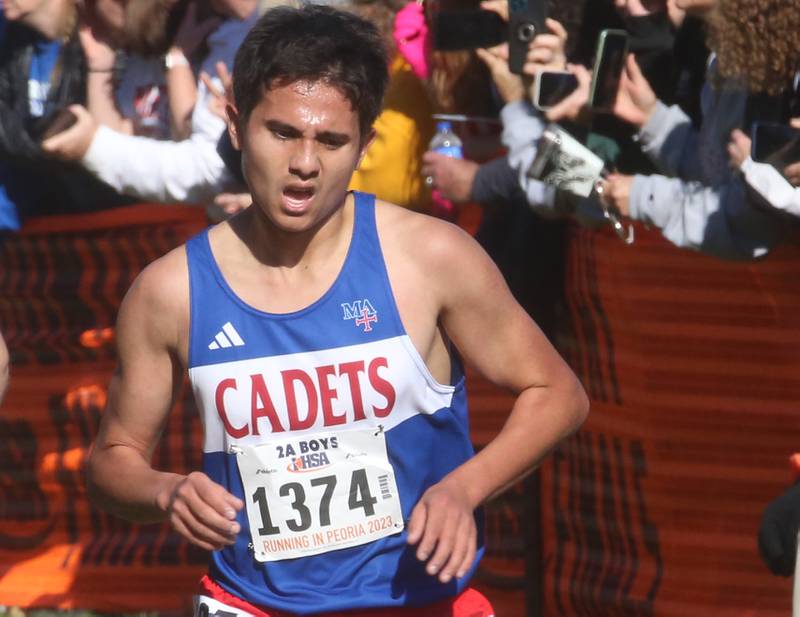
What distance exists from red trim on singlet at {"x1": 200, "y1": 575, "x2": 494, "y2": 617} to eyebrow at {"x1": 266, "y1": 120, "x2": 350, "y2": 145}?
105 centimetres

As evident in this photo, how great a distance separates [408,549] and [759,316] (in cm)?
184

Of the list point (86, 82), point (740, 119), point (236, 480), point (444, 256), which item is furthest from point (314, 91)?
point (86, 82)

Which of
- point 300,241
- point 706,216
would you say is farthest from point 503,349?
point 706,216

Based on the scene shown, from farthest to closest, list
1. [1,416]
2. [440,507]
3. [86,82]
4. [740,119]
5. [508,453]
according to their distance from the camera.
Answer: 1. [1,416]
2. [86,82]
3. [740,119]
4. [508,453]
5. [440,507]

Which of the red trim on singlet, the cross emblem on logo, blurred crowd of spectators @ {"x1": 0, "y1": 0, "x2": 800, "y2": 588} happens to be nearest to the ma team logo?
the cross emblem on logo

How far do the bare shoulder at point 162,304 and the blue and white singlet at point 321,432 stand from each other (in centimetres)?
3

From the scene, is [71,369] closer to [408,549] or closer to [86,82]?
[86,82]

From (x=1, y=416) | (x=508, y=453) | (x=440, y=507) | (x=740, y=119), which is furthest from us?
(x=1, y=416)

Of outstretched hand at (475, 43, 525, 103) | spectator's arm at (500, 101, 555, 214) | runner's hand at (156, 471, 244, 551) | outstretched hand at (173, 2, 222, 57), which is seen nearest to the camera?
runner's hand at (156, 471, 244, 551)

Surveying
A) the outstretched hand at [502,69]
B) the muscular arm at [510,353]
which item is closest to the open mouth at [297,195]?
the muscular arm at [510,353]

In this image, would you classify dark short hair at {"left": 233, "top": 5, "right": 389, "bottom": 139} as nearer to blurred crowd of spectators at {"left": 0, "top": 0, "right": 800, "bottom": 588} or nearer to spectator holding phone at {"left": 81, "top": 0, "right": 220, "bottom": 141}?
blurred crowd of spectators at {"left": 0, "top": 0, "right": 800, "bottom": 588}

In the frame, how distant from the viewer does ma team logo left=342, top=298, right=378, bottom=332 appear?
3.92 metres

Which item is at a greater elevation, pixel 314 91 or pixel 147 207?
pixel 314 91

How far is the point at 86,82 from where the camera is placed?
6.81 meters
